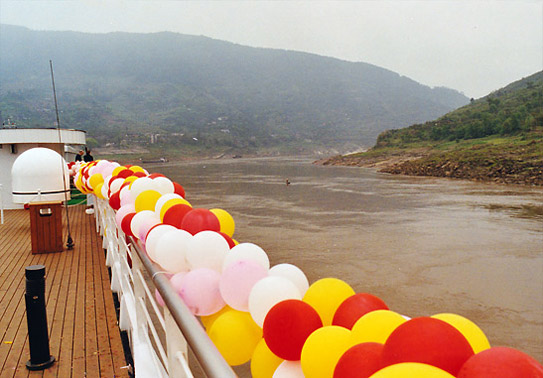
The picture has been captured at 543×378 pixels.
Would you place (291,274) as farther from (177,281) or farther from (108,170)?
(108,170)

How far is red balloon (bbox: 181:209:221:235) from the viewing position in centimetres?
266

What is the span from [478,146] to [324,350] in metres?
52.8

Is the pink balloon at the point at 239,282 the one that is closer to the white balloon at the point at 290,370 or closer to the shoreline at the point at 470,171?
the white balloon at the point at 290,370

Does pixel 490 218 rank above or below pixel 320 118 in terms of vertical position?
below

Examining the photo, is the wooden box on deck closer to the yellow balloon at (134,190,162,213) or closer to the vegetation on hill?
the yellow balloon at (134,190,162,213)

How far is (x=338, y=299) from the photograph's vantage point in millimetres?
1826

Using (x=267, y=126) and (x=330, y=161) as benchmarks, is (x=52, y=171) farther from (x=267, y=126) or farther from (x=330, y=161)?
(x=267, y=126)

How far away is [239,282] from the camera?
197 centimetres

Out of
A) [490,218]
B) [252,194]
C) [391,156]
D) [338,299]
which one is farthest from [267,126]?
[338,299]

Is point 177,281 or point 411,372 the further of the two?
point 177,281

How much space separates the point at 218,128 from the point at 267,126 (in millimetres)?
23418

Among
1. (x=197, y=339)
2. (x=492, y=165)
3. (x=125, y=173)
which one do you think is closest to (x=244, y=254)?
(x=197, y=339)

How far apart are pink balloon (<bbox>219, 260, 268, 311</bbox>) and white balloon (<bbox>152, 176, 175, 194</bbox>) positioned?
6.57ft

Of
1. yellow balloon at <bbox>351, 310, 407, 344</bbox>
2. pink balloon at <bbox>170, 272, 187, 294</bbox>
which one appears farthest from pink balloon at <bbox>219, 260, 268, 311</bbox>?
yellow balloon at <bbox>351, 310, 407, 344</bbox>
